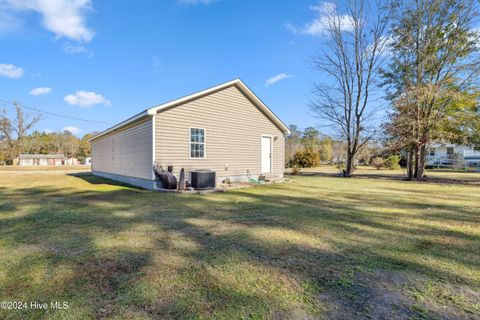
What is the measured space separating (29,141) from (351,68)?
6687 centimetres

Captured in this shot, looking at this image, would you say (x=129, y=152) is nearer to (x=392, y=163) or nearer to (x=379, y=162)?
(x=379, y=162)

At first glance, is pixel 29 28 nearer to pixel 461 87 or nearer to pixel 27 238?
pixel 27 238

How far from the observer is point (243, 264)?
2.71 metres

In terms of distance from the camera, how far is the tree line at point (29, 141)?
39625 millimetres

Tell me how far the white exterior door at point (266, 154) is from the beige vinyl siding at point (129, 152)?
5.94 m

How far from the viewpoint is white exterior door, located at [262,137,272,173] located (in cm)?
1280

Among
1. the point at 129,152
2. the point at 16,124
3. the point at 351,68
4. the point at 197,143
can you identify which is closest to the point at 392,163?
the point at 351,68

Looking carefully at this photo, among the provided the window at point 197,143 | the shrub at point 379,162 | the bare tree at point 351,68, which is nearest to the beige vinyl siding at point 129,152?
the window at point 197,143

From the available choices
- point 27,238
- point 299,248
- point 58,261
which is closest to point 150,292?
point 58,261

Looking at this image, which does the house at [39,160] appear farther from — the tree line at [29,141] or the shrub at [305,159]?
the shrub at [305,159]

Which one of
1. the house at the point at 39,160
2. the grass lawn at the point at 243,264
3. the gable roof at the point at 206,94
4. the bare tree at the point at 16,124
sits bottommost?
the grass lawn at the point at 243,264

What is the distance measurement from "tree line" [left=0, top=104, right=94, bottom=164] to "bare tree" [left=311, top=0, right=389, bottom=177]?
40276mm

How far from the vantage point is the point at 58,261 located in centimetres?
276

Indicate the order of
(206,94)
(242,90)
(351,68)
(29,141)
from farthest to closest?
1. (29,141)
2. (351,68)
3. (242,90)
4. (206,94)
